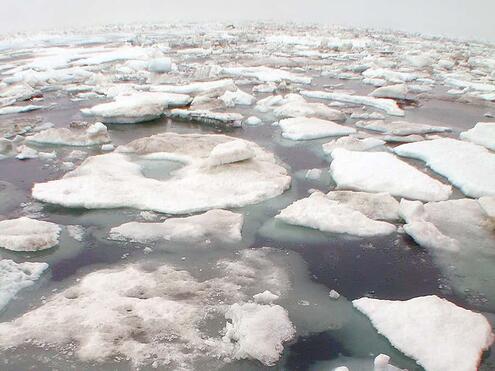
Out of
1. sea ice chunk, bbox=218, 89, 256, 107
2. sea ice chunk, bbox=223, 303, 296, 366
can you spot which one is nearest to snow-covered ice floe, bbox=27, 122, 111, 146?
sea ice chunk, bbox=218, 89, 256, 107

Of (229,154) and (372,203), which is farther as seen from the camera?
(229,154)

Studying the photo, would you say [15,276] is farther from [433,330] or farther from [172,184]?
[433,330]

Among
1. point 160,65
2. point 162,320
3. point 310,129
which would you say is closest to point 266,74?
point 160,65

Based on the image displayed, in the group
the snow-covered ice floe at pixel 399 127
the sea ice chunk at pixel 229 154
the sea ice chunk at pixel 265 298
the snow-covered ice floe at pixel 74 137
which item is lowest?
the snow-covered ice floe at pixel 399 127

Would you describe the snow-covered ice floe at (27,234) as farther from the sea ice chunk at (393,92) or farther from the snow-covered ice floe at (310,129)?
the sea ice chunk at (393,92)

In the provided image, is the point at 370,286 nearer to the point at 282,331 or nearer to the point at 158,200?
the point at 282,331

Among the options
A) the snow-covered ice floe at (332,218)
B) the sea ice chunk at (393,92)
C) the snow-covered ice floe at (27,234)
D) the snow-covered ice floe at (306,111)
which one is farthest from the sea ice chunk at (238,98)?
the snow-covered ice floe at (27,234)
